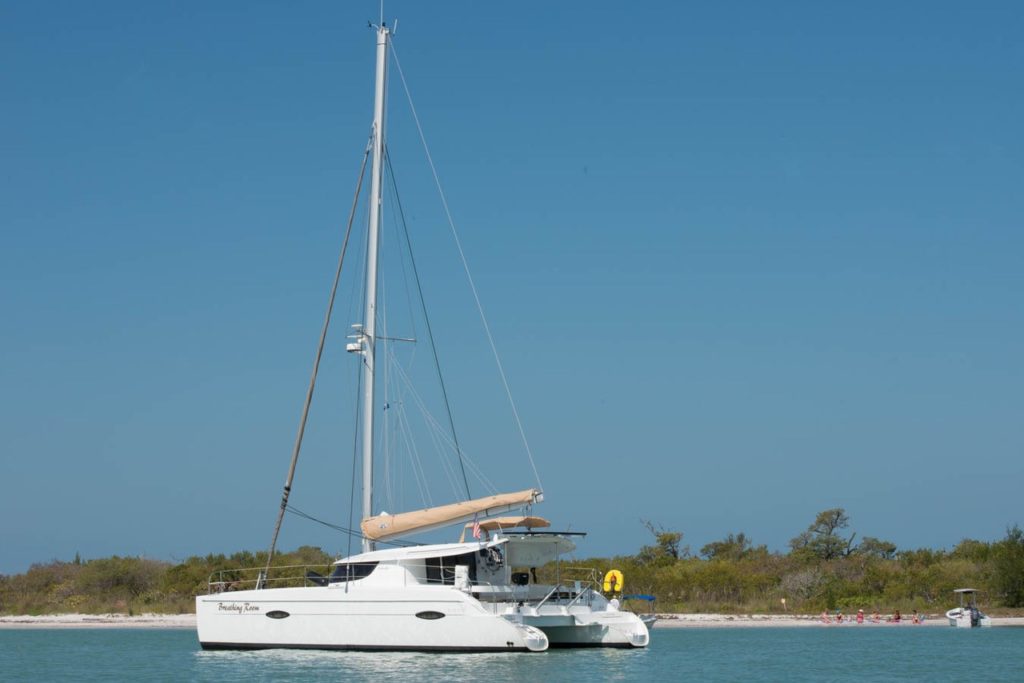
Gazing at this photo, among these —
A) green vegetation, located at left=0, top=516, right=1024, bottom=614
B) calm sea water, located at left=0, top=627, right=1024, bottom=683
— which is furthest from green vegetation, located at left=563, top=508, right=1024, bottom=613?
calm sea water, located at left=0, top=627, right=1024, bottom=683

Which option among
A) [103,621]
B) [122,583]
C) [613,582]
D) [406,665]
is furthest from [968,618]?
[122,583]

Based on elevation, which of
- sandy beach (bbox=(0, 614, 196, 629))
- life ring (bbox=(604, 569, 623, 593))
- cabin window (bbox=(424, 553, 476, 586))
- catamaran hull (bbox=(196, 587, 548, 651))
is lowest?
sandy beach (bbox=(0, 614, 196, 629))

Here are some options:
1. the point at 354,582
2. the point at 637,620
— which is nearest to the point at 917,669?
the point at 637,620

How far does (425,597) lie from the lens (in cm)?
2745

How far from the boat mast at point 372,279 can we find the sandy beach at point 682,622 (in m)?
19.6

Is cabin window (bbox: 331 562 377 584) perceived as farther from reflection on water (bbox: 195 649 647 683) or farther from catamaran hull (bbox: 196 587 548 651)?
reflection on water (bbox: 195 649 647 683)

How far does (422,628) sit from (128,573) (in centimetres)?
3463

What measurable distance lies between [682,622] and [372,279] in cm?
2200

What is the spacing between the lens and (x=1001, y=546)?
5275 cm

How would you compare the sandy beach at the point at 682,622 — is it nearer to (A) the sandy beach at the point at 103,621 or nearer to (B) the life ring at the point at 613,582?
(A) the sandy beach at the point at 103,621

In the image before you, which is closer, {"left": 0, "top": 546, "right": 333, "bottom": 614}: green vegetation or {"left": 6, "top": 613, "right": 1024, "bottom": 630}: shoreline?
{"left": 6, "top": 613, "right": 1024, "bottom": 630}: shoreline

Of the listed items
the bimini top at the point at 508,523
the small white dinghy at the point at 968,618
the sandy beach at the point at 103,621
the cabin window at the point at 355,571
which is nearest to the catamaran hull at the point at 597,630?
the bimini top at the point at 508,523

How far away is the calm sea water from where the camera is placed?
25406 mm

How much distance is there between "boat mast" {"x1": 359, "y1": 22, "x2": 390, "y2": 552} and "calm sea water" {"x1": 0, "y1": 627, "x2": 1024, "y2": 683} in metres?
4.16
